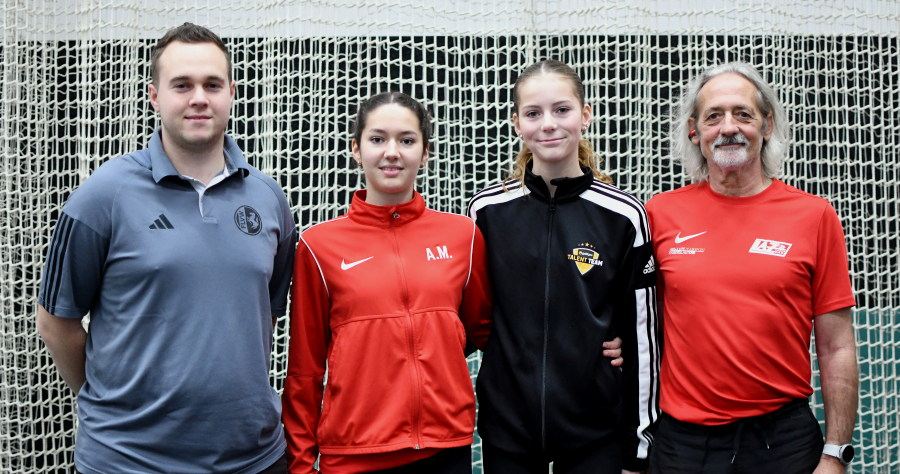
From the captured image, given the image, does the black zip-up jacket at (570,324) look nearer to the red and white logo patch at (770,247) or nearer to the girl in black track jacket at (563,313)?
the girl in black track jacket at (563,313)

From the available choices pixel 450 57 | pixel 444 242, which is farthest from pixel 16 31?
pixel 444 242

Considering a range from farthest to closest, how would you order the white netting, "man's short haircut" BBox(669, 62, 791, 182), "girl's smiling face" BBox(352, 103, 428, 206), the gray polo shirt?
1. the white netting
2. "man's short haircut" BBox(669, 62, 791, 182)
3. "girl's smiling face" BBox(352, 103, 428, 206)
4. the gray polo shirt

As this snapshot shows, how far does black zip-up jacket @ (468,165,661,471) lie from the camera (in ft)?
4.81

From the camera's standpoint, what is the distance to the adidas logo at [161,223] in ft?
4.36

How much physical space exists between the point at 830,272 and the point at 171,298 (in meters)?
1.41

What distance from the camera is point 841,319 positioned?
1510mm

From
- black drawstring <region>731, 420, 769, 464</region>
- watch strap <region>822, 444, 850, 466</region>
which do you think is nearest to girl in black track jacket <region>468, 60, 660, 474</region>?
black drawstring <region>731, 420, 769, 464</region>

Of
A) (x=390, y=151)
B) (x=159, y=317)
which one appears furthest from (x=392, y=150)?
(x=159, y=317)

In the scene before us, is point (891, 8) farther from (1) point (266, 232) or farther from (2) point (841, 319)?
(1) point (266, 232)

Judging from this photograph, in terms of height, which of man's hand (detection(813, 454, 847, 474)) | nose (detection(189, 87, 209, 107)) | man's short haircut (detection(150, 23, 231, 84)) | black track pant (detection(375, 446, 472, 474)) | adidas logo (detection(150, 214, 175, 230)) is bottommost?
man's hand (detection(813, 454, 847, 474))

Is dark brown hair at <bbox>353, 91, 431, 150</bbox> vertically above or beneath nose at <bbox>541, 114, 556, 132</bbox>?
above

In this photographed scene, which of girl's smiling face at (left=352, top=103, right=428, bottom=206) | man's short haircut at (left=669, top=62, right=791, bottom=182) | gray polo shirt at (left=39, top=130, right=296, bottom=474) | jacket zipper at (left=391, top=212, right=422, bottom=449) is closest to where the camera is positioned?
gray polo shirt at (left=39, top=130, right=296, bottom=474)

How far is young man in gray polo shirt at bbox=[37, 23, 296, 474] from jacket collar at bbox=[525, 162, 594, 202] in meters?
0.63

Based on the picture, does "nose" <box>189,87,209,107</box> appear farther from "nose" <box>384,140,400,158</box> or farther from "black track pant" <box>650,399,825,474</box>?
"black track pant" <box>650,399,825,474</box>
